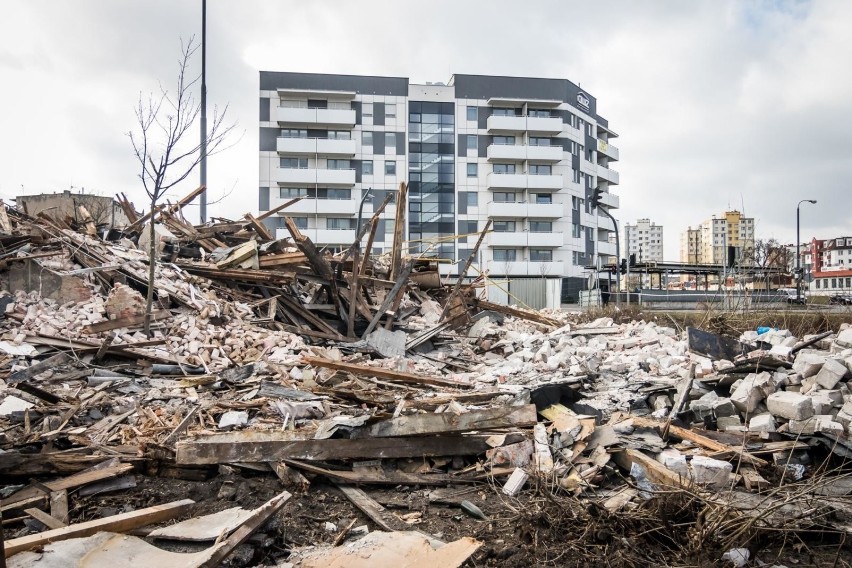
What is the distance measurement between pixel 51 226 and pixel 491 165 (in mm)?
42242

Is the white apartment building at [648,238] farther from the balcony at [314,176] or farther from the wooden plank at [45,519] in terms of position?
the wooden plank at [45,519]

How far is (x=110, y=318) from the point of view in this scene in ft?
30.7

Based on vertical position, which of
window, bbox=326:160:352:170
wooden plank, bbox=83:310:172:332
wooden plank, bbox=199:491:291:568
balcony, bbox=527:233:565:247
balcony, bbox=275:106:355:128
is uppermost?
balcony, bbox=275:106:355:128

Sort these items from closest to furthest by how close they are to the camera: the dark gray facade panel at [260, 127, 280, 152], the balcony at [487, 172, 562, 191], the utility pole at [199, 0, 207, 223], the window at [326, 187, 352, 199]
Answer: the utility pole at [199, 0, 207, 223] → the dark gray facade panel at [260, 127, 280, 152] → the window at [326, 187, 352, 199] → the balcony at [487, 172, 562, 191]

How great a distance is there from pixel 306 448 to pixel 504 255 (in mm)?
45292

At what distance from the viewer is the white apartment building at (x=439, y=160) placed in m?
47.0

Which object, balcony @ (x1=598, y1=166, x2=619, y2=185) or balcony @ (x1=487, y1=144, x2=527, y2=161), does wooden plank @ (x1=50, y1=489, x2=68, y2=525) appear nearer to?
balcony @ (x1=487, y1=144, x2=527, y2=161)

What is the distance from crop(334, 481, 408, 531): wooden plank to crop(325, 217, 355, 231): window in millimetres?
43655

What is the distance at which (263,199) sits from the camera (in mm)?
47469

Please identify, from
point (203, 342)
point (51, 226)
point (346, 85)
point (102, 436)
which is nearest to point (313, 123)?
point (346, 85)

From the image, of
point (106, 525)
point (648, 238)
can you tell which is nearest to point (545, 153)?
point (106, 525)

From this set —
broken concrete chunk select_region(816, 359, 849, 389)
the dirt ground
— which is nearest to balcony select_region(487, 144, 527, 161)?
broken concrete chunk select_region(816, 359, 849, 389)

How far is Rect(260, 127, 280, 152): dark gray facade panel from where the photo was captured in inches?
1850

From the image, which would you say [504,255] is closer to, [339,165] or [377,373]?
A: [339,165]
